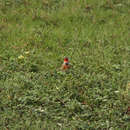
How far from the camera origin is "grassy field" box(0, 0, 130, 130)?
5.16 metres

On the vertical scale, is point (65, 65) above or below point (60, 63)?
above

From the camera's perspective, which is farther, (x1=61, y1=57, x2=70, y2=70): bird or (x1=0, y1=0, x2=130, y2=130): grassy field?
(x1=61, y1=57, x2=70, y2=70): bird

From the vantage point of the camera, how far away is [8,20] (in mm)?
8133

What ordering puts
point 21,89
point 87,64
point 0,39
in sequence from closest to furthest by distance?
point 21,89 < point 87,64 < point 0,39

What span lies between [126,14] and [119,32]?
98 cm

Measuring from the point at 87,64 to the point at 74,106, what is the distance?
4.68ft

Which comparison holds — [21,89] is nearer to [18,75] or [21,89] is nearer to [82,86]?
[18,75]

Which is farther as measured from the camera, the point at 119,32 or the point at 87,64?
the point at 119,32

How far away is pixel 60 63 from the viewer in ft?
22.2

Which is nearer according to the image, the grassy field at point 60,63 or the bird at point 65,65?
the grassy field at point 60,63

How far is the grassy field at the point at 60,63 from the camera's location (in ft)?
16.9

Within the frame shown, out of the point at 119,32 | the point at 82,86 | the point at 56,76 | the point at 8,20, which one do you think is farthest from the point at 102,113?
the point at 8,20

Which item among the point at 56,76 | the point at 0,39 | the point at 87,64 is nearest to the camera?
the point at 56,76

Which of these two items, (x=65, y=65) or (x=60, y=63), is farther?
(x=60, y=63)
